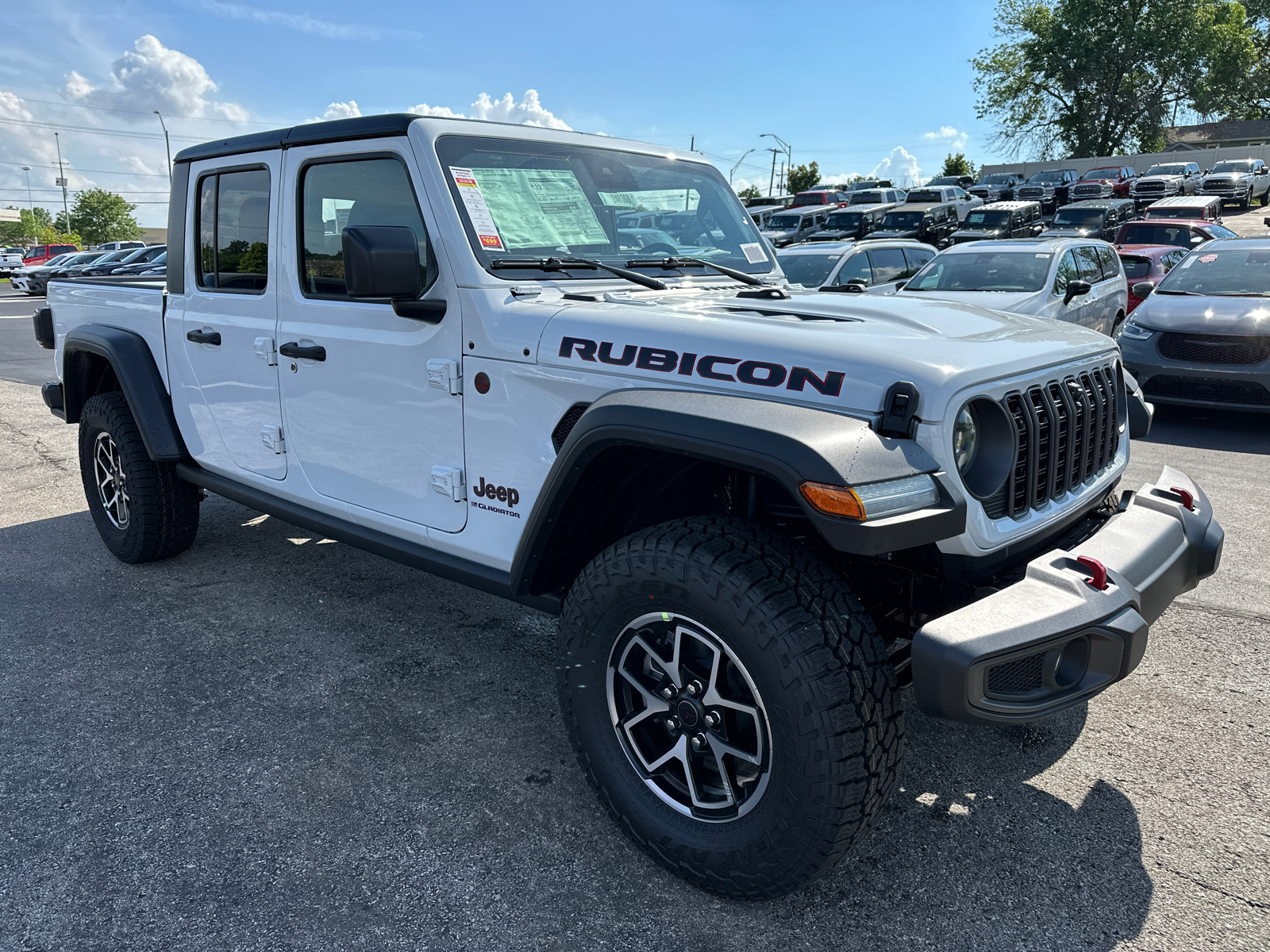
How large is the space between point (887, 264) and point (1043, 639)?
10055mm

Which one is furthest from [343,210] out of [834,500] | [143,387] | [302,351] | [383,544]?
[834,500]

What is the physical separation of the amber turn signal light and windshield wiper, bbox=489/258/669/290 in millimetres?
1310

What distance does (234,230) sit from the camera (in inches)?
147

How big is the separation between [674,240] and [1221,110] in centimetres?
7287

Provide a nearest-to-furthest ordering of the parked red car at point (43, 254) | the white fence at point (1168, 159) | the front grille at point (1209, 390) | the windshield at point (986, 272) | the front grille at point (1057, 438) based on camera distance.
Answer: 1. the front grille at point (1057, 438)
2. the front grille at point (1209, 390)
3. the windshield at point (986, 272)
4. the parked red car at point (43, 254)
5. the white fence at point (1168, 159)

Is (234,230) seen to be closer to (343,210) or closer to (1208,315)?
(343,210)

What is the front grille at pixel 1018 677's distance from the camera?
2.00 m

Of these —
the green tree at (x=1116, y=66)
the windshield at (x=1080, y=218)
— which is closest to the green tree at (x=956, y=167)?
the green tree at (x=1116, y=66)

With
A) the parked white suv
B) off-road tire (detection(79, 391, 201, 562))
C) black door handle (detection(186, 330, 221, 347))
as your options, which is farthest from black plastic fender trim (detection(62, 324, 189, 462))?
the parked white suv

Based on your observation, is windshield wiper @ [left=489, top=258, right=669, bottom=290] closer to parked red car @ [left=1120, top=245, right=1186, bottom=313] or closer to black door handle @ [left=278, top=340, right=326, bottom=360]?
black door handle @ [left=278, top=340, right=326, bottom=360]

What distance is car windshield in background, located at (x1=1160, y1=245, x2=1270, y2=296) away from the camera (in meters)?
8.45

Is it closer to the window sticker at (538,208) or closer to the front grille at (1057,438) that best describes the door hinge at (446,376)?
the window sticker at (538,208)

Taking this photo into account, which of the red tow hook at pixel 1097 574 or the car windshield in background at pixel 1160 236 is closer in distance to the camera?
the red tow hook at pixel 1097 574

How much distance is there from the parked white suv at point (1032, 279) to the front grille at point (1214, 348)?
3.71 ft
